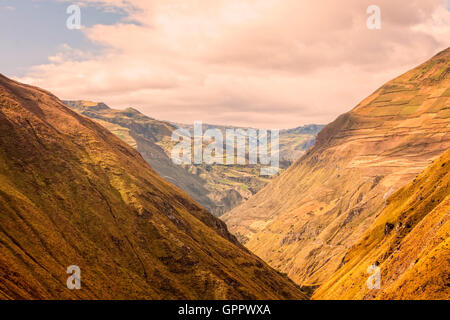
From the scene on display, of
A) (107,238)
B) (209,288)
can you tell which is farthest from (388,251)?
(107,238)

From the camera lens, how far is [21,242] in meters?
148

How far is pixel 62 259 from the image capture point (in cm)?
15538
